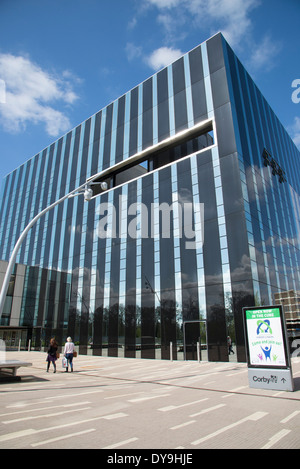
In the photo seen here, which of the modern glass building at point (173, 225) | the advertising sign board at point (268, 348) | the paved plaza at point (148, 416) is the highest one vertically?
the modern glass building at point (173, 225)

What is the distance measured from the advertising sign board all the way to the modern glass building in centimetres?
857

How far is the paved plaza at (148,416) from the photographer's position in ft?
16.9

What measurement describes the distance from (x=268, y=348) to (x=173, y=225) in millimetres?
15674

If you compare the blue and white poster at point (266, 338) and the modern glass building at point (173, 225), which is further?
the modern glass building at point (173, 225)

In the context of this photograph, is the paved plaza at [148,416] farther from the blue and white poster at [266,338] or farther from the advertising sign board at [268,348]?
the blue and white poster at [266,338]

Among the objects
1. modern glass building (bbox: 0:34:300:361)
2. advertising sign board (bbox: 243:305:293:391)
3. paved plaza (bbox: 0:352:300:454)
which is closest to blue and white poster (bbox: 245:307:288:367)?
advertising sign board (bbox: 243:305:293:391)

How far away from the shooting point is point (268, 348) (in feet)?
Result: 35.4

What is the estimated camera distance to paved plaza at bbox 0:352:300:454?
5.16m

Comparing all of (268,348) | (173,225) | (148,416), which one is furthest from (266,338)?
(173,225)

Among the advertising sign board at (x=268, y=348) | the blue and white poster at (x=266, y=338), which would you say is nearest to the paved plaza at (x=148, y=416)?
the advertising sign board at (x=268, y=348)

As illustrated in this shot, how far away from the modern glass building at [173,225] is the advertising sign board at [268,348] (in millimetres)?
8567

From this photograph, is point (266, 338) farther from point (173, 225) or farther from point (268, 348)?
point (173, 225)

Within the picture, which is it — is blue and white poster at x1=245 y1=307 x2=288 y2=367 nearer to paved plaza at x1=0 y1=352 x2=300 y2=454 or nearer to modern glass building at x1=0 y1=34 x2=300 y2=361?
paved plaza at x1=0 y1=352 x2=300 y2=454
